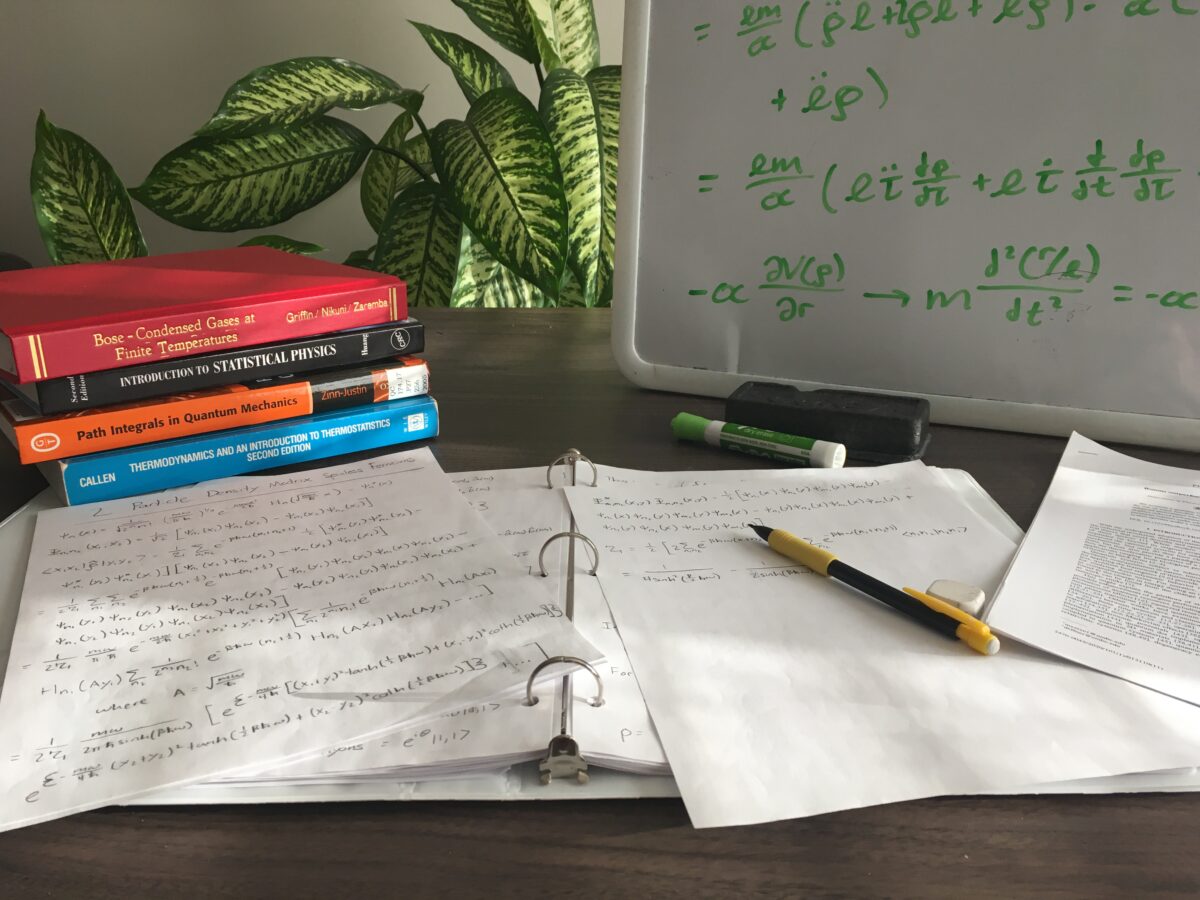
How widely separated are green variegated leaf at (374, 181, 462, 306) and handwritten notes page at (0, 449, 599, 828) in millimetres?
793

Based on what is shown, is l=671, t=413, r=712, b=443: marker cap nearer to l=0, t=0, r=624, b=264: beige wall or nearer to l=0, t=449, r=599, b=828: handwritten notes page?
l=0, t=449, r=599, b=828: handwritten notes page

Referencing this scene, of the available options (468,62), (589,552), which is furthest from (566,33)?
(589,552)

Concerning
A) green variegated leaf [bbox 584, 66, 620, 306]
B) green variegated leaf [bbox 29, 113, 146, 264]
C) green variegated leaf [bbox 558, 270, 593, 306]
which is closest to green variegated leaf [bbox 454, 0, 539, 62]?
green variegated leaf [bbox 584, 66, 620, 306]

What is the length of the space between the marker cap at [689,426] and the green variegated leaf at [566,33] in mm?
804

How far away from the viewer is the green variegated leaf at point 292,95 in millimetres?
1113

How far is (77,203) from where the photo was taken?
1250mm

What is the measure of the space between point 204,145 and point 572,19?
1.84 ft

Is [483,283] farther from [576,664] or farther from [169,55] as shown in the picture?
[576,664]

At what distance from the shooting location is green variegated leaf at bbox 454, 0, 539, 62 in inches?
50.8

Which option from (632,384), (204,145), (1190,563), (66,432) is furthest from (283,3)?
(1190,563)

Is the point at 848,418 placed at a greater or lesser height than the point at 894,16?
lesser

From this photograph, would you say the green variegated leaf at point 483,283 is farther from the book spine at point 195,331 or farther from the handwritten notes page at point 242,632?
the handwritten notes page at point 242,632

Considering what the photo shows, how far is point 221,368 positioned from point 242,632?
0.25 meters

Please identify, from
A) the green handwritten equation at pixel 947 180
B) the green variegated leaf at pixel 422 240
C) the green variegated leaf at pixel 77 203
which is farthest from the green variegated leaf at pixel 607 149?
the green variegated leaf at pixel 77 203
